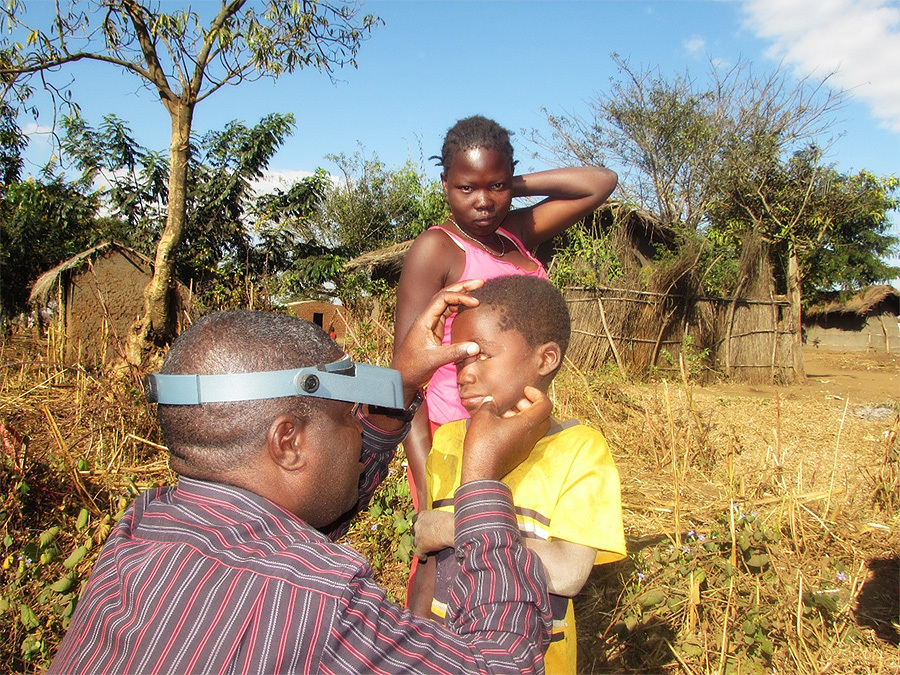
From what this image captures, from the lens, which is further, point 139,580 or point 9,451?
point 9,451

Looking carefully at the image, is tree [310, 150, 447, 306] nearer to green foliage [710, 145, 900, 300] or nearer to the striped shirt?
green foliage [710, 145, 900, 300]

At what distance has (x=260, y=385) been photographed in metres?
1.12

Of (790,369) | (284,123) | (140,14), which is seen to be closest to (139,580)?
(140,14)

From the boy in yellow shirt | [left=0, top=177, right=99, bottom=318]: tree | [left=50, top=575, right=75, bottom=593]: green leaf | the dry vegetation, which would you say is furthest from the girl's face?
[left=0, top=177, right=99, bottom=318]: tree

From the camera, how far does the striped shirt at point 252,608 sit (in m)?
0.94

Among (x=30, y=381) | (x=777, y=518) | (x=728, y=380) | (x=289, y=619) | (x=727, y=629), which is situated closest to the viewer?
(x=289, y=619)

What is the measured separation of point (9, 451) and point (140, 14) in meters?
6.65

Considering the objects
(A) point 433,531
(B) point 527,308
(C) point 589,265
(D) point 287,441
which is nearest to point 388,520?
(A) point 433,531

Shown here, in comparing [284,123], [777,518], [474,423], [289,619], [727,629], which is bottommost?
[727,629]

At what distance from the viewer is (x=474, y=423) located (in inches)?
54.8

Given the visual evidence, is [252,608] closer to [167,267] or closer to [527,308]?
[527,308]

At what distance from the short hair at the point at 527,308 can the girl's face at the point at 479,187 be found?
1.34 feet

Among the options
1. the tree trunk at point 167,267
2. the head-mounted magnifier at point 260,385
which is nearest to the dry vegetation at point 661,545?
the head-mounted magnifier at point 260,385

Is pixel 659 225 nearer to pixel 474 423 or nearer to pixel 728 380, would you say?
pixel 728 380
